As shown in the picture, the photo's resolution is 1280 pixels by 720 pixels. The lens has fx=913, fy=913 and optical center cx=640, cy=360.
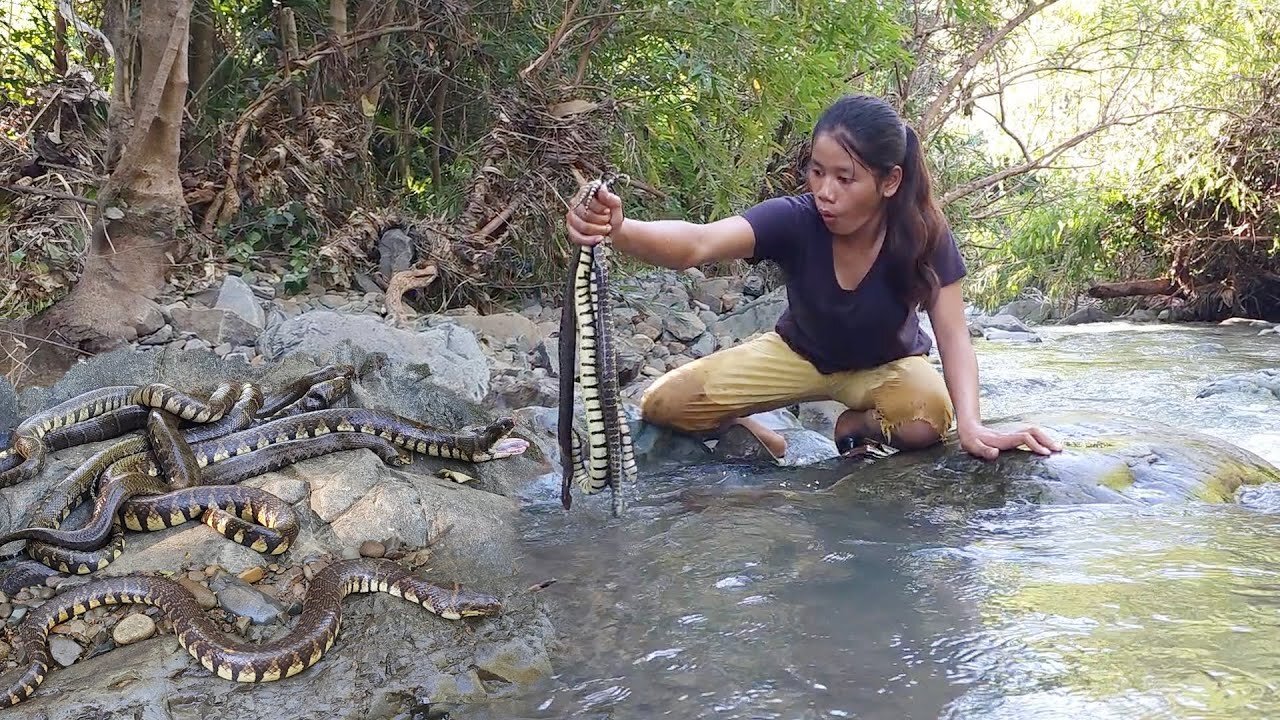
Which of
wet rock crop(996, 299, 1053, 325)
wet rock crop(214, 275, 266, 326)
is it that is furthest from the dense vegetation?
wet rock crop(996, 299, 1053, 325)

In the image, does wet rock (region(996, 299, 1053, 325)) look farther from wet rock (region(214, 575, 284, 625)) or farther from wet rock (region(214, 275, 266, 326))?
wet rock (region(214, 575, 284, 625))

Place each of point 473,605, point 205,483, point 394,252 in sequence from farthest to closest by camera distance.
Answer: point 394,252, point 205,483, point 473,605

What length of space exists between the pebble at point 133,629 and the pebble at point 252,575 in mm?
360

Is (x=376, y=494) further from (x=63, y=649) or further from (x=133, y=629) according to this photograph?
(x=63, y=649)

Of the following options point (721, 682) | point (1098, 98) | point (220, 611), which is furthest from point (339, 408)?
point (1098, 98)

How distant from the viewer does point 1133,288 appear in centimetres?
1487

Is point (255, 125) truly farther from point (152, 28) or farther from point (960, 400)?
point (960, 400)

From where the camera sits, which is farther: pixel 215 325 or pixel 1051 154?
pixel 1051 154

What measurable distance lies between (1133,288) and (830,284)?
13.0 metres

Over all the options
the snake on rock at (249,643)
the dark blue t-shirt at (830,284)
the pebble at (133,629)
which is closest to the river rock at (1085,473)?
the dark blue t-shirt at (830,284)

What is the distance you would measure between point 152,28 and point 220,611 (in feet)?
16.1

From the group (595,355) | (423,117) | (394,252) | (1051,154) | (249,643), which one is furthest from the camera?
(1051,154)

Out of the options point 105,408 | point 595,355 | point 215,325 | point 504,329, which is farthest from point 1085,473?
point 215,325

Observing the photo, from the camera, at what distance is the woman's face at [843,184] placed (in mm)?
3691
